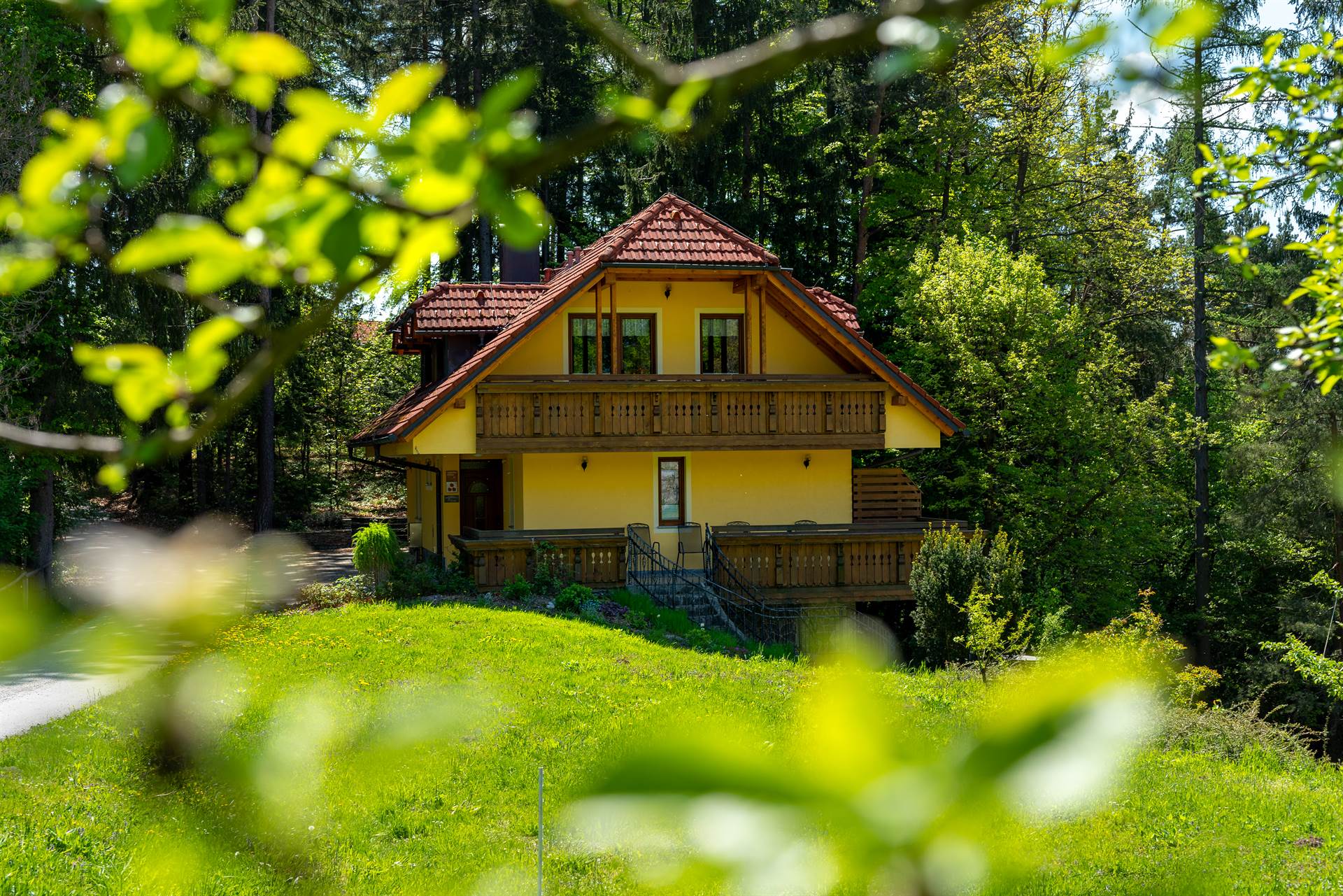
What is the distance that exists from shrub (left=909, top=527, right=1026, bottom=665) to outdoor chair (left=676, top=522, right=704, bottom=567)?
5313mm

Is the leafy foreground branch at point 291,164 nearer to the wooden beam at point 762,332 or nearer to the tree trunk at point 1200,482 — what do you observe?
the wooden beam at point 762,332

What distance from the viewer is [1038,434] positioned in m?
23.8

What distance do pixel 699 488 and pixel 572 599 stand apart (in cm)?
506

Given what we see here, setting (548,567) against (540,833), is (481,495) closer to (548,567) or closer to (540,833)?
(548,567)

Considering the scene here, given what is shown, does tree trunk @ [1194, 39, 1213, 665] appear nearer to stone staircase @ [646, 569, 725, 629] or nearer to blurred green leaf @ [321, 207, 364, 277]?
stone staircase @ [646, 569, 725, 629]

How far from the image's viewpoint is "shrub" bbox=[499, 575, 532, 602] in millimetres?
18094

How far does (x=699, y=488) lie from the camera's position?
22.0 m

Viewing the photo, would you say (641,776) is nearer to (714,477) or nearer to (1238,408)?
(714,477)

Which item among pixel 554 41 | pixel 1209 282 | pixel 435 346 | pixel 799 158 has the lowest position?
pixel 435 346

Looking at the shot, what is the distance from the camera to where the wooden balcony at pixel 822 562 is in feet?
65.7

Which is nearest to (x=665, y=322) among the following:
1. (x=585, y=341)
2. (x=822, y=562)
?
(x=585, y=341)

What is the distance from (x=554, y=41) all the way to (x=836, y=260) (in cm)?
1033

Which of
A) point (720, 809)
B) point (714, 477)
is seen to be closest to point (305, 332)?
point (720, 809)

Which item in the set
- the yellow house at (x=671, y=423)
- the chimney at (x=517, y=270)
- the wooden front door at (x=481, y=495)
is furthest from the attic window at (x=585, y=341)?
the chimney at (x=517, y=270)
